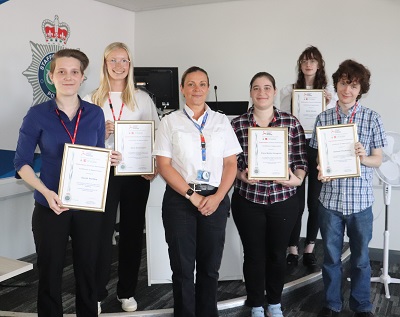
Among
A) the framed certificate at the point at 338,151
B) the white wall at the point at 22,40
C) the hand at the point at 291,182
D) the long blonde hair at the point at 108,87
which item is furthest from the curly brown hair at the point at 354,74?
the white wall at the point at 22,40

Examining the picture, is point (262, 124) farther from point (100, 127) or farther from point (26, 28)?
point (26, 28)

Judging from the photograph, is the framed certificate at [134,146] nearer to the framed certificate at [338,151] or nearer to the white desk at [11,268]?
the white desk at [11,268]

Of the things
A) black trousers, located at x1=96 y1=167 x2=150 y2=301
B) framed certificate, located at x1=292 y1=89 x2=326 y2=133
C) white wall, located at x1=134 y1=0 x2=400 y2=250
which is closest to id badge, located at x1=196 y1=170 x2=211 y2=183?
black trousers, located at x1=96 y1=167 x2=150 y2=301

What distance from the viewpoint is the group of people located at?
7.17 feet

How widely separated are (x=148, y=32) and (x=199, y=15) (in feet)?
2.76

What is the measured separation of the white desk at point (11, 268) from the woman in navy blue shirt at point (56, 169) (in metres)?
0.17

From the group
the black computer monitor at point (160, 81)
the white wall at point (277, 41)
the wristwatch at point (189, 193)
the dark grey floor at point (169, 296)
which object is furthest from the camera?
the white wall at point (277, 41)

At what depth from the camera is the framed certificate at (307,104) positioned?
349 cm

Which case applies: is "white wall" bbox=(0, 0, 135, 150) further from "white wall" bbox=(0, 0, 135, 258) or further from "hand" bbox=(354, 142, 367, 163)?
"hand" bbox=(354, 142, 367, 163)

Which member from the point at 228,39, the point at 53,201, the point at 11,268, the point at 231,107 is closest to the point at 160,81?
the point at 231,107

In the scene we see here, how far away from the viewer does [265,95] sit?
2645 mm

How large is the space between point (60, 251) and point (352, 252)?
1.89 m

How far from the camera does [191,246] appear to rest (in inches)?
97.8

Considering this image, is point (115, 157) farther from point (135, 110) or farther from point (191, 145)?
point (191, 145)
